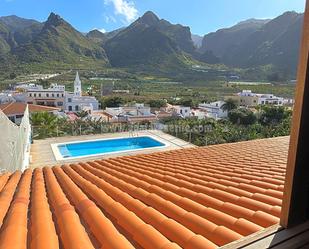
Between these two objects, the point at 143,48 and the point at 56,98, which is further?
the point at 143,48

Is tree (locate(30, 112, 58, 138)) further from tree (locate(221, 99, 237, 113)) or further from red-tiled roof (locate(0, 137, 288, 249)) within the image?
tree (locate(221, 99, 237, 113))

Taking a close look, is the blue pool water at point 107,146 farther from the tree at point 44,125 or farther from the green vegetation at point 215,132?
the tree at point 44,125

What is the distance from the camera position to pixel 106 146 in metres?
18.9

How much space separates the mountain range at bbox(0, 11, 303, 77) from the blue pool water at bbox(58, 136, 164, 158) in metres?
54.3

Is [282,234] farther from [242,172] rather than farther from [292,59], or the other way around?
[292,59]

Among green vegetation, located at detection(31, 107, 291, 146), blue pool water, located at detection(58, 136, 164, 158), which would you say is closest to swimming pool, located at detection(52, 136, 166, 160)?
blue pool water, located at detection(58, 136, 164, 158)

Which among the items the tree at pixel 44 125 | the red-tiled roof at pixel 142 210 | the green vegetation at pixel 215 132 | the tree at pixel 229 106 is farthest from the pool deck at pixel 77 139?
the tree at pixel 229 106

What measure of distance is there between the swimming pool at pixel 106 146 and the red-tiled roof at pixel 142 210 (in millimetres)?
13374

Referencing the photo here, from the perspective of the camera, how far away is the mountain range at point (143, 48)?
76.8 metres

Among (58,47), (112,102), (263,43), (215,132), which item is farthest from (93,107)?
(263,43)

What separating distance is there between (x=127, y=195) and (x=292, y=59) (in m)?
89.3

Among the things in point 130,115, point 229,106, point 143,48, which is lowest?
point 130,115

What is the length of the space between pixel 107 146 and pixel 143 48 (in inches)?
3127

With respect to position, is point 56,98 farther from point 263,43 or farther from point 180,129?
point 263,43
